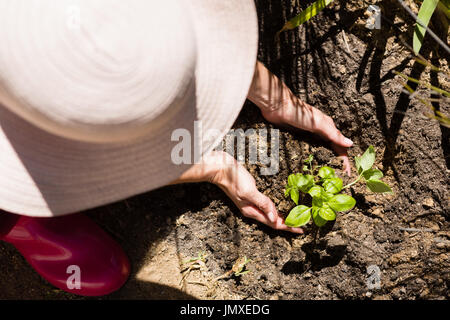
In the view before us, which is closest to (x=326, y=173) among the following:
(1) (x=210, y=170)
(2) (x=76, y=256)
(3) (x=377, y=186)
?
(3) (x=377, y=186)

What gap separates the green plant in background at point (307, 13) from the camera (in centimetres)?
123

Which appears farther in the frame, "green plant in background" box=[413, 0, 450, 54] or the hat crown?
"green plant in background" box=[413, 0, 450, 54]

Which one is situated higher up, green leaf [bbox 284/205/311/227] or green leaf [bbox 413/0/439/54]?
green leaf [bbox 413/0/439/54]

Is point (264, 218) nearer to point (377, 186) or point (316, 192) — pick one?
point (316, 192)

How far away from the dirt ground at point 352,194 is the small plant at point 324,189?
109 mm

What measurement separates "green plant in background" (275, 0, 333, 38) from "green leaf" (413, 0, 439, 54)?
28 cm

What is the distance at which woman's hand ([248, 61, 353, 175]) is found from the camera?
1298 millimetres

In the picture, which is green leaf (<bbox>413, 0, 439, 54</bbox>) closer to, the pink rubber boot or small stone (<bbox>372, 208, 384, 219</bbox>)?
small stone (<bbox>372, 208, 384, 219</bbox>)

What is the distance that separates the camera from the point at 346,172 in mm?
1368

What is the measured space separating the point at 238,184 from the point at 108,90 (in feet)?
2.27

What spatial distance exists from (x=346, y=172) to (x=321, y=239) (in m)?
0.25

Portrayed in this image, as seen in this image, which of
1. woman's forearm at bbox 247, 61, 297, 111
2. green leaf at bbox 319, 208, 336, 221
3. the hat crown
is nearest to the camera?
the hat crown

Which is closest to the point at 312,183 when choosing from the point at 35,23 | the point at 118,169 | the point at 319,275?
the point at 319,275

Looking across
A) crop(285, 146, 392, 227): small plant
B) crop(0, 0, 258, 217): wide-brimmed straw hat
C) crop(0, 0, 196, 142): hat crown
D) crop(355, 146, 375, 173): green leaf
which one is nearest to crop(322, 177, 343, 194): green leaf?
crop(285, 146, 392, 227): small plant
